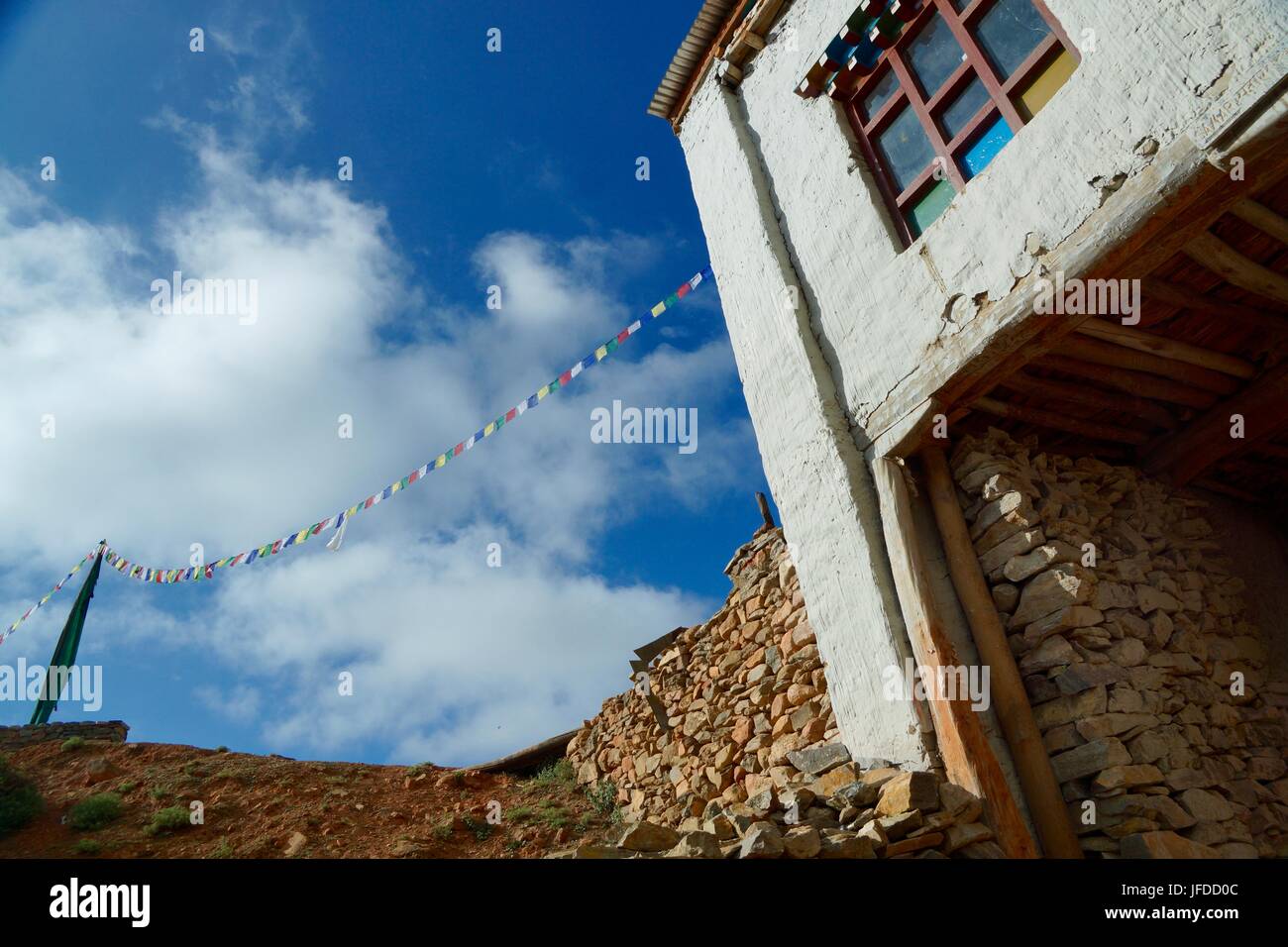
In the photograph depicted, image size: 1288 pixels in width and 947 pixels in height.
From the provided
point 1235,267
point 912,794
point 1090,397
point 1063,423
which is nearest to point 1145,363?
point 1090,397

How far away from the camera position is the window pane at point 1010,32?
203 inches

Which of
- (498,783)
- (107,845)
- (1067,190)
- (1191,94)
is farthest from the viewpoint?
(498,783)

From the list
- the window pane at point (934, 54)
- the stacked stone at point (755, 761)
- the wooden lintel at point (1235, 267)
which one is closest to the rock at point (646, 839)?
the stacked stone at point (755, 761)

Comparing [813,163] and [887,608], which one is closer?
[887,608]

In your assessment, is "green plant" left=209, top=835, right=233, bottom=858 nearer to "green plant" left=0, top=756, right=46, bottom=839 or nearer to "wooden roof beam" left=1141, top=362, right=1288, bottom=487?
"green plant" left=0, top=756, right=46, bottom=839

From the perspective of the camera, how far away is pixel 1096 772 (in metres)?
4.32

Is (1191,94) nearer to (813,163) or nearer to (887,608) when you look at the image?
(813,163)

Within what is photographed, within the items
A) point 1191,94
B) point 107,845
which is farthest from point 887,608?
point 107,845

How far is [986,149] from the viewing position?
17.5 feet

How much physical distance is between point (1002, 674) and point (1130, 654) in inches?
31.7

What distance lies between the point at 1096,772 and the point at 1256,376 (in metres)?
3.13

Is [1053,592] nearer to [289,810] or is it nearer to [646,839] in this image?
[646,839]

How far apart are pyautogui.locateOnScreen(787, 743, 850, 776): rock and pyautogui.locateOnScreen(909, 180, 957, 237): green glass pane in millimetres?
3826

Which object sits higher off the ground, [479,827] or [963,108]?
[963,108]
